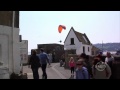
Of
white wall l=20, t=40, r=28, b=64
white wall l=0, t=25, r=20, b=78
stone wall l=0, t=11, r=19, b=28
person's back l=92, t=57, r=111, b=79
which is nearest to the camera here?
person's back l=92, t=57, r=111, b=79

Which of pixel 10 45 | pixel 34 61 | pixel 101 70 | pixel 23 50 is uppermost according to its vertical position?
pixel 10 45

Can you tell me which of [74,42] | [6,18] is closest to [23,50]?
[6,18]

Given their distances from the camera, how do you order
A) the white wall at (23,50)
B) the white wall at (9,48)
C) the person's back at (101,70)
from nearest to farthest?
the person's back at (101,70), the white wall at (9,48), the white wall at (23,50)

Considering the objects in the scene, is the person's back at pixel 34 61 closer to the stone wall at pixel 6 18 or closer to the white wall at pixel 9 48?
the white wall at pixel 9 48

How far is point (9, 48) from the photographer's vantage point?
43.4 feet

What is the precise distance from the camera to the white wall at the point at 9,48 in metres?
12.8

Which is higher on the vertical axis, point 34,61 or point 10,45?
point 10,45

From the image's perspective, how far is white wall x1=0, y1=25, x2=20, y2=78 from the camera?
12828mm

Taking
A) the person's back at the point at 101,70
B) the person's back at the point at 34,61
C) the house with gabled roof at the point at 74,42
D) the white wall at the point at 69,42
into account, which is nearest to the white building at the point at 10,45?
the person's back at the point at 34,61

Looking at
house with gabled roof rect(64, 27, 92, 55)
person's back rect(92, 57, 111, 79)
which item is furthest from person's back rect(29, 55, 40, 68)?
house with gabled roof rect(64, 27, 92, 55)

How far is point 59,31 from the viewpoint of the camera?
3022cm

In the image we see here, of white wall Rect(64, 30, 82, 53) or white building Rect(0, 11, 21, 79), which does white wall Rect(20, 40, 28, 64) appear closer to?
white building Rect(0, 11, 21, 79)

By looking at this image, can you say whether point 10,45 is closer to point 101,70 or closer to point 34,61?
point 34,61
